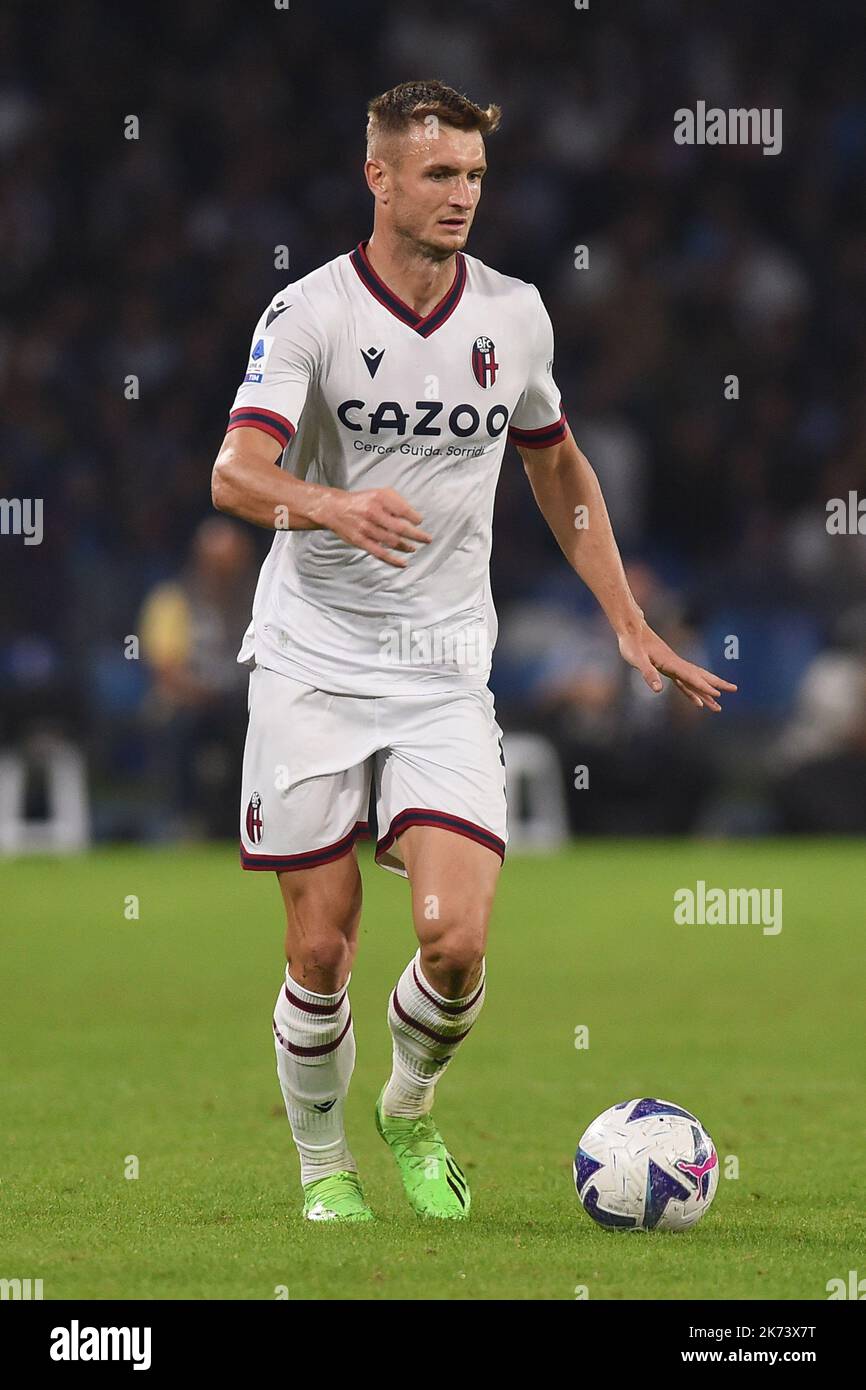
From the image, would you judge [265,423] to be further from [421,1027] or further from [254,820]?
[421,1027]

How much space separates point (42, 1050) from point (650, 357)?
39.6 feet

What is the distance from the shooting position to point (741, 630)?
15.7m

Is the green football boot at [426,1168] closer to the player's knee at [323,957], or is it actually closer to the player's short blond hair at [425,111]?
the player's knee at [323,957]

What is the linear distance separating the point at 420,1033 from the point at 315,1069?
27 cm

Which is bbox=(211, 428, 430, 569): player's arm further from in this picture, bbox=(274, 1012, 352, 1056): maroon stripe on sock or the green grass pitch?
the green grass pitch

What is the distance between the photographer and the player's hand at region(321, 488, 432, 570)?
4348 millimetres

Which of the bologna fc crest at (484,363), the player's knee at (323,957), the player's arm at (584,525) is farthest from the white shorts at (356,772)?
the bologna fc crest at (484,363)

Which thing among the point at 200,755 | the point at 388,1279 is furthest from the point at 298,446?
the point at 200,755

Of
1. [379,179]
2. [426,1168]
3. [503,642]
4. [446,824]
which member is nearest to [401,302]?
[379,179]

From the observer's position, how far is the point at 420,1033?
5.12 meters

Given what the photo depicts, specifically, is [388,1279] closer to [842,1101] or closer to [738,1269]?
[738,1269]

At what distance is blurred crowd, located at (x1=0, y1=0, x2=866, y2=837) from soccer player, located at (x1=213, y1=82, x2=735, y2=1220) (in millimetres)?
9578

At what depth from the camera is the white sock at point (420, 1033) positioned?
5047 mm
